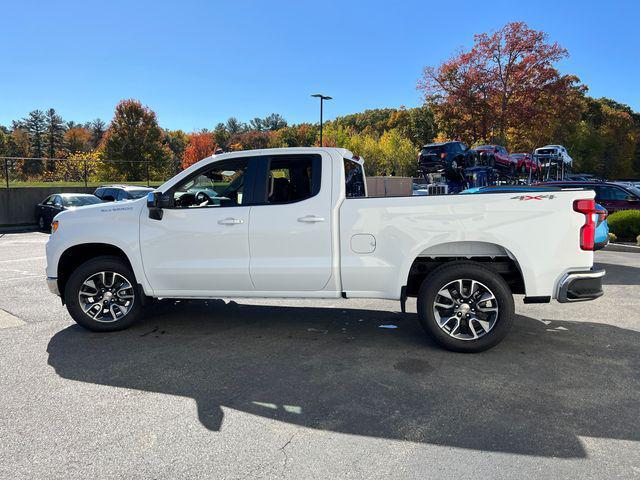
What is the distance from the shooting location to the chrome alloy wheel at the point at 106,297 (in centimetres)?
531

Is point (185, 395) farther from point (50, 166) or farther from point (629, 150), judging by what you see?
point (629, 150)

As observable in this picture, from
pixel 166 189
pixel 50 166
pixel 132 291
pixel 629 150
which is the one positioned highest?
pixel 629 150

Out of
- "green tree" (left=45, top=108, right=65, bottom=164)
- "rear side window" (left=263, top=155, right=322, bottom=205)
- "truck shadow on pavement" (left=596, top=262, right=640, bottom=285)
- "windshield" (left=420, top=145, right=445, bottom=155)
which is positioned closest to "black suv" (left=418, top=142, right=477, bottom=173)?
"windshield" (left=420, top=145, right=445, bottom=155)

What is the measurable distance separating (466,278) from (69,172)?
78.5ft

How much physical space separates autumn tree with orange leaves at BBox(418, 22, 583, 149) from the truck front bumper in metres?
31.9

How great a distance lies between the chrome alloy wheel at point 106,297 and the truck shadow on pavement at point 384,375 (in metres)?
0.24

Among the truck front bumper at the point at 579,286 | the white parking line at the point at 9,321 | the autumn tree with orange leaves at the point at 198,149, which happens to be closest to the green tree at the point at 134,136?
the autumn tree with orange leaves at the point at 198,149

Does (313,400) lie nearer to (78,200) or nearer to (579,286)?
(579,286)

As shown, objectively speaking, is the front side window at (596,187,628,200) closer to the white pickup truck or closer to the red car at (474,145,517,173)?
the red car at (474,145,517,173)

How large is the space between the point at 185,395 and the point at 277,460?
46.7 inches

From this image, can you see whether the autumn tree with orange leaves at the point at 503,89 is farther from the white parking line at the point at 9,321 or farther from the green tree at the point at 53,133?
the green tree at the point at 53,133

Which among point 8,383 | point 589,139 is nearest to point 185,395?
point 8,383

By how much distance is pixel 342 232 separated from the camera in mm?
4715

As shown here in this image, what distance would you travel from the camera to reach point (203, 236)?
197 inches
